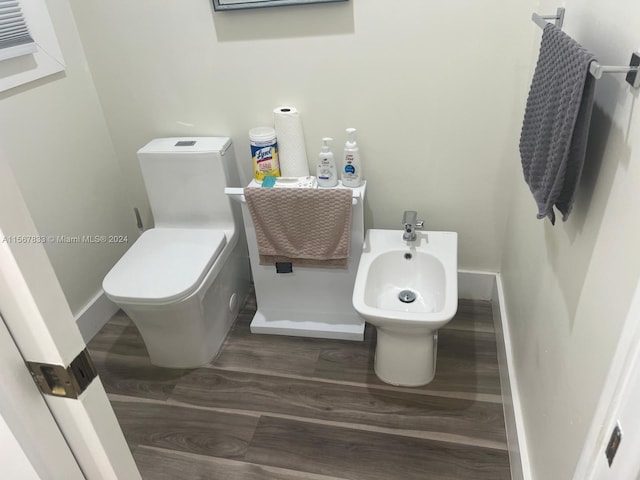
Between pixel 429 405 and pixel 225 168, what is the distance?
4.06 feet

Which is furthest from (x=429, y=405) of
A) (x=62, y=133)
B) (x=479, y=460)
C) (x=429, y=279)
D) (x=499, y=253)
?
(x=62, y=133)

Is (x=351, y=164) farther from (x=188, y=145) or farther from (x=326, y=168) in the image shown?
(x=188, y=145)

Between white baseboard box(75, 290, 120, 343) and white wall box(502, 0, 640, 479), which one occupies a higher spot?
Answer: white wall box(502, 0, 640, 479)

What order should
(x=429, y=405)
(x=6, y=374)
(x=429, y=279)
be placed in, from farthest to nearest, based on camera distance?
(x=429, y=279) → (x=429, y=405) → (x=6, y=374)

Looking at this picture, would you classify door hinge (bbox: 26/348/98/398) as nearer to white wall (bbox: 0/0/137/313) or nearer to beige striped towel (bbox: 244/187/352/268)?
beige striped towel (bbox: 244/187/352/268)

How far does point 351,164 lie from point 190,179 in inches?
27.2

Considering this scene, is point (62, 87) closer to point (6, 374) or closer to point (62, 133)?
point (62, 133)

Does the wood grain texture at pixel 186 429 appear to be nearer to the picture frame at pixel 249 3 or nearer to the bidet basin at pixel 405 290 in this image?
the bidet basin at pixel 405 290

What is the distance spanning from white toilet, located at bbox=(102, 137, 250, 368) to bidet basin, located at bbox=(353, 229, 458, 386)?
619 mm

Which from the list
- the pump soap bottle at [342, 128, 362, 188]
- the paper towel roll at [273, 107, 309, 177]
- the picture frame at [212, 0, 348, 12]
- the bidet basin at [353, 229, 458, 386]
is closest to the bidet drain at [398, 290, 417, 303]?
the bidet basin at [353, 229, 458, 386]

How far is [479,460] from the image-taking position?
161cm

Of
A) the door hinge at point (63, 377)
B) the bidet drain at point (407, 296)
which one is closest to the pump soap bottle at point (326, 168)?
the bidet drain at point (407, 296)

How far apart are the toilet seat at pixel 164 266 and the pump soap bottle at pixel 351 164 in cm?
58

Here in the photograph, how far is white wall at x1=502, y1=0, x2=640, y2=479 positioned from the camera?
839 mm
